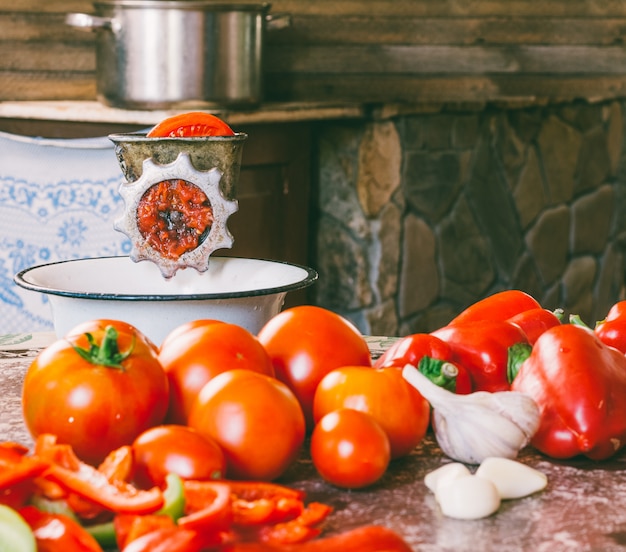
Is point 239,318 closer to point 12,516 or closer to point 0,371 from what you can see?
point 0,371

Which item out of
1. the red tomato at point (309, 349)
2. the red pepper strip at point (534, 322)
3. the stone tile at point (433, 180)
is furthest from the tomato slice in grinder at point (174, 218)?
the stone tile at point (433, 180)

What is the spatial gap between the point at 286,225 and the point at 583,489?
2.24 m

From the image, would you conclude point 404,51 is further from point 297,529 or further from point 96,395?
point 297,529

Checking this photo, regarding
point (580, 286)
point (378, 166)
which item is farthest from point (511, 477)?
point (580, 286)

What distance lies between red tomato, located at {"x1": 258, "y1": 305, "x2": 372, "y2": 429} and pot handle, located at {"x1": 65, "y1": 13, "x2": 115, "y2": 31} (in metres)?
1.70

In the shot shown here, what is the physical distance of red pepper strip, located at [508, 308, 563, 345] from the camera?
1209 mm

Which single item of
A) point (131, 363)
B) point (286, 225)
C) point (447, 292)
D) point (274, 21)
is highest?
point (274, 21)

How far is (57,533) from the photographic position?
2.42ft

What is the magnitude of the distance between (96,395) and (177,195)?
458 mm

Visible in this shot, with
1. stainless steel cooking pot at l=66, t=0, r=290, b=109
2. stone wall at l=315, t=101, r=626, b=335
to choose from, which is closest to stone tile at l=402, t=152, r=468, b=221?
stone wall at l=315, t=101, r=626, b=335

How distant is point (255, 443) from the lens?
88 cm

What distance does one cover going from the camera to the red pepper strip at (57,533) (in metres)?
0.73

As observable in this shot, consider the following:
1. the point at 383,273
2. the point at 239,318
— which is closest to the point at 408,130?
the point at 383,273

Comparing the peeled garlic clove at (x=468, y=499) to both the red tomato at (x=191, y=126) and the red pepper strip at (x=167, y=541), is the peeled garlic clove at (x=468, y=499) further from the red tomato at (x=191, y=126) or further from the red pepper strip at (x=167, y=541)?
the red tomato at (x=191, y=126)
